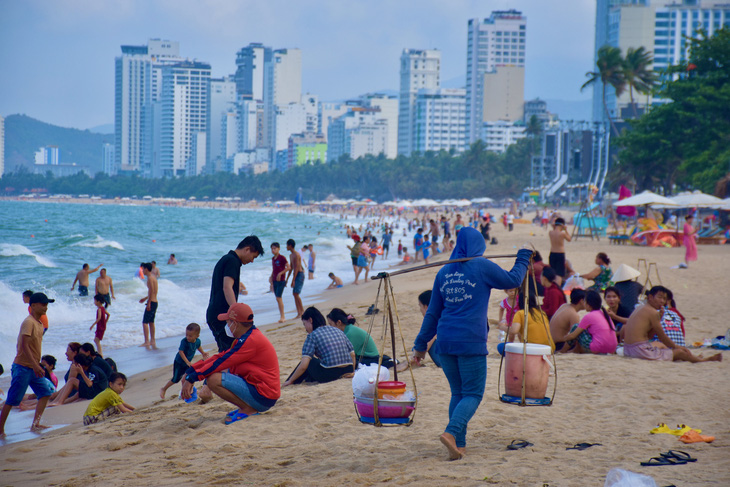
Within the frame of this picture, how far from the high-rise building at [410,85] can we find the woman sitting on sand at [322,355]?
179 meters

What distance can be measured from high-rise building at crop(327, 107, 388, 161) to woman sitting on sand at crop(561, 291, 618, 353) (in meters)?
169

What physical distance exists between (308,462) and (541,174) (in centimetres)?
7767

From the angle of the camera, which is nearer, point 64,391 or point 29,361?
point 29,361

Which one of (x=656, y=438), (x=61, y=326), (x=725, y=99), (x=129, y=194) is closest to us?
(x=656, y=438)

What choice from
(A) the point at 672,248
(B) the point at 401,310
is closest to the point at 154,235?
(A) the point at 672,248

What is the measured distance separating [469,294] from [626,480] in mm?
1338

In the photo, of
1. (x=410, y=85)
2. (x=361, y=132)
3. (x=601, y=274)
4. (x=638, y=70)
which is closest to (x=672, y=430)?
(x=601, y=274)

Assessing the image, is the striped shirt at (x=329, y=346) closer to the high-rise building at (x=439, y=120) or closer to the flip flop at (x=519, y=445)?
the flip flop at (x=519, y=445)

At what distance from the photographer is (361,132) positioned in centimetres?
18012

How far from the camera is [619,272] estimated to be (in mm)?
8656

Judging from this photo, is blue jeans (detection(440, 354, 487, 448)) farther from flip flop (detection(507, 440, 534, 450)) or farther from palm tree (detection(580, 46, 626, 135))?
palm tree (detection(580, 46, 626, 135))

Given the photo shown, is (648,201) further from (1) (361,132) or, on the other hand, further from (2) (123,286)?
(1) (361,132)

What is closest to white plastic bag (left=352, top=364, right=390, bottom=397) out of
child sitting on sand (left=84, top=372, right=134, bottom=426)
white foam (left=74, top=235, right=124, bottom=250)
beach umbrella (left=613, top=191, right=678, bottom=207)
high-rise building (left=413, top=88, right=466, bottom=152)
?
child sitting on sand (left=84, top=372, right=134, bottom=426)

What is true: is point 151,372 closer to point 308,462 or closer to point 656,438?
point 308,462
